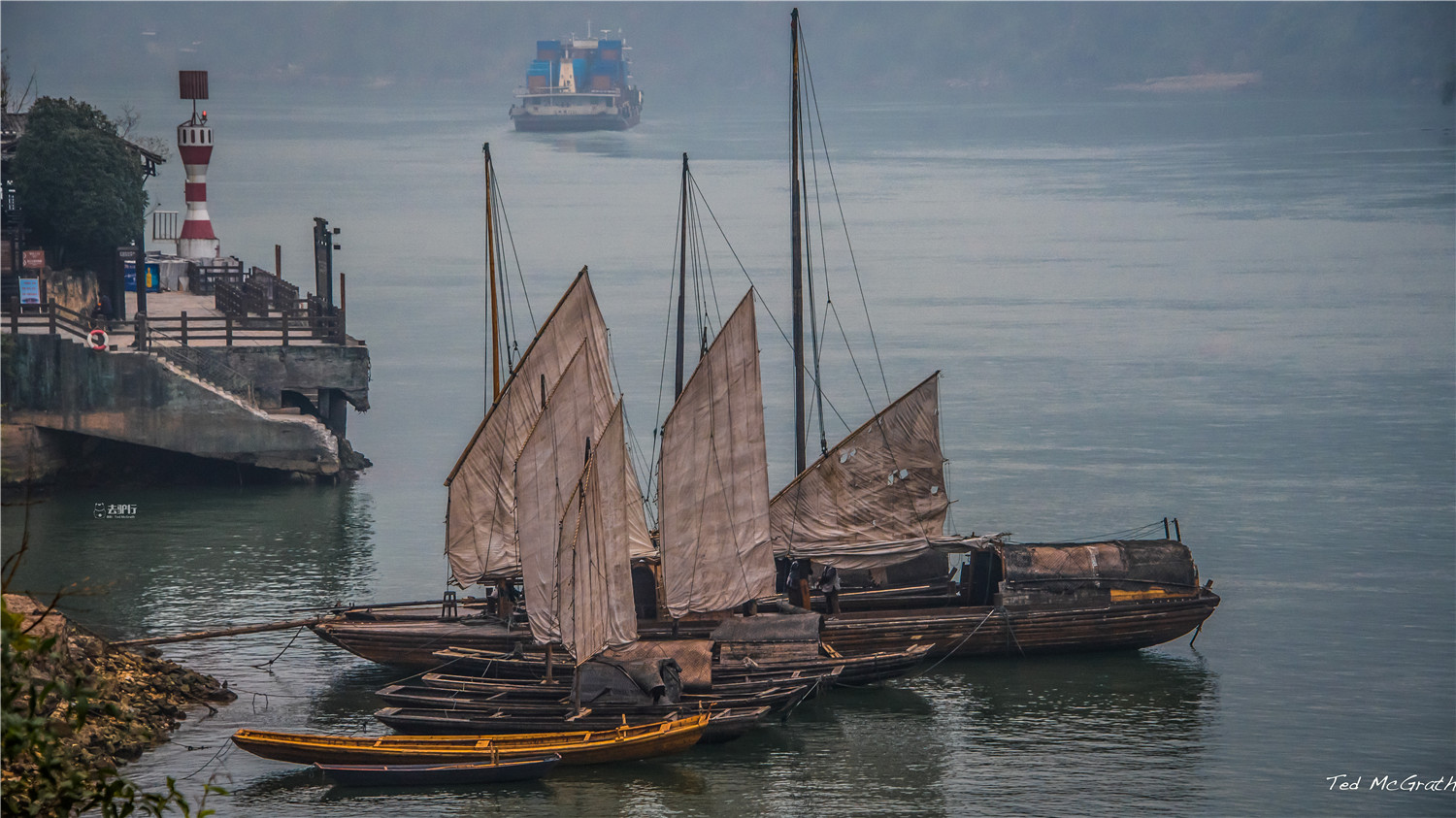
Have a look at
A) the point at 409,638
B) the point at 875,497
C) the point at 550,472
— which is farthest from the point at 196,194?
the point at 550,472

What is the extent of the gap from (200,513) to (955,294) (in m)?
64.4

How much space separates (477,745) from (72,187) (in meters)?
35.2

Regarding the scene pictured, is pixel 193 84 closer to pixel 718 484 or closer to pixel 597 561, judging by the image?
pixel 718 484

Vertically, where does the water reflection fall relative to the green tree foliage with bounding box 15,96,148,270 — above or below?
below

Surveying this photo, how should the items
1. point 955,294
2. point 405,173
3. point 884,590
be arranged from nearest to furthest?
point 884,590, point 955,294, point 405,173

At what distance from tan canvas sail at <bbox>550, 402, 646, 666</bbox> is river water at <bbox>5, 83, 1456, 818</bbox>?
2466 millimetres

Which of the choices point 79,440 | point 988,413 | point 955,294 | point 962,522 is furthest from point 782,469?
point 955,294

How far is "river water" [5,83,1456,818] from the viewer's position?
102 feet

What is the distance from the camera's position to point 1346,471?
2392 inches

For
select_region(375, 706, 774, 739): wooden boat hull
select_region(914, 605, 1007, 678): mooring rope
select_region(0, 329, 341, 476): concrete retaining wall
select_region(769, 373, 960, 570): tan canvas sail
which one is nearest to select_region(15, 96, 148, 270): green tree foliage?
select_region(0, 329, 341, 476): concrete retaining wall

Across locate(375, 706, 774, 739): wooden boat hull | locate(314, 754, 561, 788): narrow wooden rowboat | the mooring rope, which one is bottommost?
locate(314, 754, 561, 788): narrow wooden rowboat

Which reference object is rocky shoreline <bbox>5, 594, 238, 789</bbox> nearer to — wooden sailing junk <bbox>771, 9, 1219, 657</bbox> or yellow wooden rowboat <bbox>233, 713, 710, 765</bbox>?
yellow wooden rowboat <bbox>233, 713, 710, 765</bbox>

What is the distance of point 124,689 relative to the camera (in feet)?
105

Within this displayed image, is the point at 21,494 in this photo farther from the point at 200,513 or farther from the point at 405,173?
the point at 405,173
